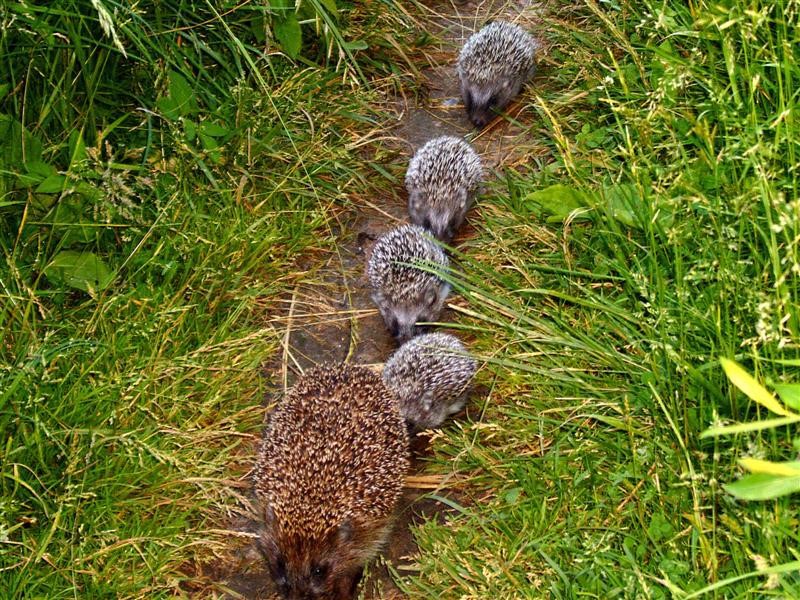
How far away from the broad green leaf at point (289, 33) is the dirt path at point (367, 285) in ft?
3.44

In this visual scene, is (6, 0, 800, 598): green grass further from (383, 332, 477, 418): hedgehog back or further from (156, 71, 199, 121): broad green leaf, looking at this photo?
(383, 332, 477, 418): hedgehog back

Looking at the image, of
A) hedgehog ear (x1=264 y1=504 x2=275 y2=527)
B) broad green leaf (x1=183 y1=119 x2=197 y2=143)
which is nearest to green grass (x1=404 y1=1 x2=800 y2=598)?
hedgehog ear (x1=264 y1=504 x2=275 y2=527)

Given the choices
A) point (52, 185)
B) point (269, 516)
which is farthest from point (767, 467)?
point (52, 185)

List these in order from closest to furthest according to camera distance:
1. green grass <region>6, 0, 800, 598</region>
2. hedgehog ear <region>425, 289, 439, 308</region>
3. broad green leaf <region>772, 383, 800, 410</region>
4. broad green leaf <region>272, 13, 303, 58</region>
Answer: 1. broad green leaf <region>772, 383, 800, 410</region>
2. green grass <region>6, 0, 800, 598</region>
3. hedgehog ear <region>425, 289, 439, 308</region>
4. broad green leaf <region>272, 13, 303, 58</region>

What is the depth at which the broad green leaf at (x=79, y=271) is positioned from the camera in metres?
4.63

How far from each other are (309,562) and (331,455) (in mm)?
488

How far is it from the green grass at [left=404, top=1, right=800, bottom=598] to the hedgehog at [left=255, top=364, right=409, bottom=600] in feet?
1.00

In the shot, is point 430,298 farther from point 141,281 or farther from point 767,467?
point 767,467

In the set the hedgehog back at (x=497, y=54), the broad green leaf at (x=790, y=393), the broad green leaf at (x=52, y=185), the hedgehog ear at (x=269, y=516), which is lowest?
the hedgehog ear at (x=269, y=516)

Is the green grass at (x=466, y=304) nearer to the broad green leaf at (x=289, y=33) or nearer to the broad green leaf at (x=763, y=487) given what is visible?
the broad green leaf at (x=289, y=33)

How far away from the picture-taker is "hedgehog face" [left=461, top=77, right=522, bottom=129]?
6.60 meters

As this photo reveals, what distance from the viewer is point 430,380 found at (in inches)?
189

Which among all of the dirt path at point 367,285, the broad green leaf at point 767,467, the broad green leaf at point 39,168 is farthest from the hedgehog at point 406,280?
the broad green leaf at point 767,467

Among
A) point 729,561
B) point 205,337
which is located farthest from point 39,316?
point 729,561
